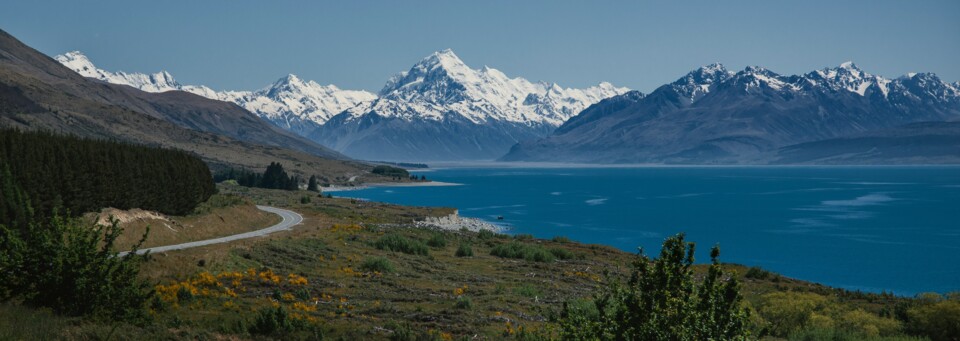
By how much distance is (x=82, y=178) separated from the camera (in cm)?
5462

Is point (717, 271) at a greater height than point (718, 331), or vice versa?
point (717, 271)

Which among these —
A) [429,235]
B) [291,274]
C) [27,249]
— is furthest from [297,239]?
[27,249]

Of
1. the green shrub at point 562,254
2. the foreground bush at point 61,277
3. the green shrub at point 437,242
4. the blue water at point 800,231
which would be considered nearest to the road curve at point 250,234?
the green shrub at point 437,242

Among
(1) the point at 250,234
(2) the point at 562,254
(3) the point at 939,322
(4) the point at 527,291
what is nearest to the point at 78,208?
(1) the point at 250,234

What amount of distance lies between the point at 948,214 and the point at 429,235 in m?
138

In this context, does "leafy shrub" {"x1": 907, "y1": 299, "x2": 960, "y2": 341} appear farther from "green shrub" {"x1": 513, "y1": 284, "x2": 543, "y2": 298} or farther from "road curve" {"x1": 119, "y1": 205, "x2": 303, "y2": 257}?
"road curve" {"x1": 119, "y1": 205, "x2": 303, "y2": 257}

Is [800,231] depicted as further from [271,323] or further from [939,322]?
[271,323]

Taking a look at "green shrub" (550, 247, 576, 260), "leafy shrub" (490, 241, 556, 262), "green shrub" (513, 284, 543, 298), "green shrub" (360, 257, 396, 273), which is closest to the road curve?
"green shrub" (360, 257, 396, 273)

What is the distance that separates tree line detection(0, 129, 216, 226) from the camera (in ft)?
164

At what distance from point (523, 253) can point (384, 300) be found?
28663 millimetres

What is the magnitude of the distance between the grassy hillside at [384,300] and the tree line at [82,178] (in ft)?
40.0

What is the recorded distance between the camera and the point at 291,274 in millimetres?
40750

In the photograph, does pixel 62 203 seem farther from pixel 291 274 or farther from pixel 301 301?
pixel 301 301

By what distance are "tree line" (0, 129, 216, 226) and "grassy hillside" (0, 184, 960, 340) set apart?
12202 millimetres
